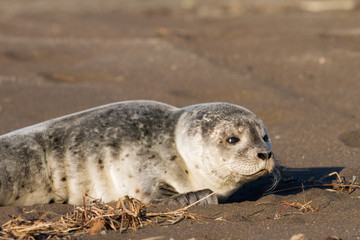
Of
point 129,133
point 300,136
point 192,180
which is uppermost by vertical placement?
point 129,133

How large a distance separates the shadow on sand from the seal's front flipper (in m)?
0.36


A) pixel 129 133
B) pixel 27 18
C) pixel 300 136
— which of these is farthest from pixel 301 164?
pixel 27 18

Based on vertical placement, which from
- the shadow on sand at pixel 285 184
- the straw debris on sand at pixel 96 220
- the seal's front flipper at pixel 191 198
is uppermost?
the straw debris on sand at pixel 96 220

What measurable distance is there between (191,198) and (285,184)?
1005mm

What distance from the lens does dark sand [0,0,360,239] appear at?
3.94 meters

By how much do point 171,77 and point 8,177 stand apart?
16.1 ft

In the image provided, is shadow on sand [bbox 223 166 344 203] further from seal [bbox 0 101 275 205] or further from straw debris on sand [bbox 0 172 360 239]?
straw debris on sand [bbox 0 172 360 239]

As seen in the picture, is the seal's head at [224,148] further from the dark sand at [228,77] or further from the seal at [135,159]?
the dark sand at [228,77]

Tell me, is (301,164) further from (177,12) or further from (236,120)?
(177,12)

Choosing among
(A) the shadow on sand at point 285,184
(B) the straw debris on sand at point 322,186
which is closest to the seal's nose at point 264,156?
(B) the straw debris on sand at point 322,186

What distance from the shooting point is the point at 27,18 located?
14500 millimetres

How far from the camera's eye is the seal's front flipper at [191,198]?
408cm

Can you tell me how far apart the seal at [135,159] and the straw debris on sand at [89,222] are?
34 cm

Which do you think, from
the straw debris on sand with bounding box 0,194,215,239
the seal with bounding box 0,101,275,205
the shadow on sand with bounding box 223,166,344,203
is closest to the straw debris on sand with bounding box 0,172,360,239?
the straw debris on sand with bounding box 0,194,215,239
